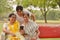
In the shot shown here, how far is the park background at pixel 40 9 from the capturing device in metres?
33.3

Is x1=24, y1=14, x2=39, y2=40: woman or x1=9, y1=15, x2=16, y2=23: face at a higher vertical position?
x1=9, y1=15, x2=16, y2=23: face

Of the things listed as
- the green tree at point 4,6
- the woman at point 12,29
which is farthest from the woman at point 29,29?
the green tree at point 4,6

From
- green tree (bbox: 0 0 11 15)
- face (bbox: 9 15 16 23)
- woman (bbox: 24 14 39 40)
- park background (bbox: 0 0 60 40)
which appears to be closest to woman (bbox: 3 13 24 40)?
face (bbox: 9 15 16 23)

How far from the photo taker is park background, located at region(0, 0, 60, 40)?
33.3 m

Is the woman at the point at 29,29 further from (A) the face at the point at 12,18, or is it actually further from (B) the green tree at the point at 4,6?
(B) the green tree at the point at 4,6

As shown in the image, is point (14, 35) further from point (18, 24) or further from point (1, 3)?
point (1, 3)

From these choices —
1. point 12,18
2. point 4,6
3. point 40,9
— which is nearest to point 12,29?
point 12,18

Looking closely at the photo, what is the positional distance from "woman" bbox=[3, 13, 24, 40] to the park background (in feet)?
79.5

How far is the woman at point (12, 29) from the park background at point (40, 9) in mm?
24232

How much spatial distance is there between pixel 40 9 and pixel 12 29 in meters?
30.2

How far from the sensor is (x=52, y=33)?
25.4 ft

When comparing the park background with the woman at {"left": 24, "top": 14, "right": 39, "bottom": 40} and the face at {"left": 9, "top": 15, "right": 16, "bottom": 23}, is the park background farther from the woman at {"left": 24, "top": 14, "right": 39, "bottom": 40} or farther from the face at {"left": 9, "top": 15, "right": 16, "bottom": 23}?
the face at {"left": 9, "top": 15, "right": 16, "bottom": 23}

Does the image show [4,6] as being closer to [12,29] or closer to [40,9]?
[40,9]

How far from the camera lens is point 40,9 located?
116 ft
